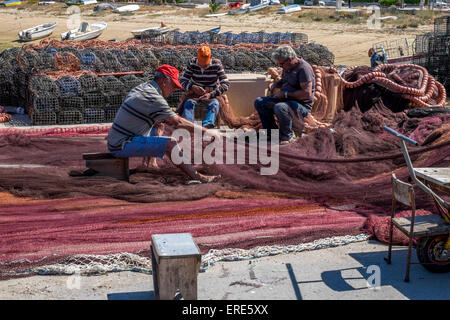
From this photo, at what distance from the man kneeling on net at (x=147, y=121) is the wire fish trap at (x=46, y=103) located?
4269 millimetres

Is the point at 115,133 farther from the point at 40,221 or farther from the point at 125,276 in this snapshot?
the point at 125,276

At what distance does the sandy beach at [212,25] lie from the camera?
28141mm

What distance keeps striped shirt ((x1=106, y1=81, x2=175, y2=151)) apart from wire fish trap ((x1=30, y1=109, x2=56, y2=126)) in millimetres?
4342

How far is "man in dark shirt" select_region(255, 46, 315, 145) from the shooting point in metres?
8.20

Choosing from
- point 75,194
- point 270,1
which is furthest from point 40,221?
point 270,1

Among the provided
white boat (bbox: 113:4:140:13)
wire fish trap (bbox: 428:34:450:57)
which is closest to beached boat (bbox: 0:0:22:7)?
white boat (bbox: 113:4:140:13)

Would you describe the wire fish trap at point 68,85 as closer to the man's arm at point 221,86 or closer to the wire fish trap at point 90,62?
the wire fish trap at point 90,62

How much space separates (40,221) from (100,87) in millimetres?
5411

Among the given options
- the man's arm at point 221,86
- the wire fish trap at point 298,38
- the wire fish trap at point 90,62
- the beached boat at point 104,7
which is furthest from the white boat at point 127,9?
the man's arm at point 221,86

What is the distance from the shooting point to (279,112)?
826 centimetres

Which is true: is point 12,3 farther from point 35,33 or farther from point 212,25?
point 35,33

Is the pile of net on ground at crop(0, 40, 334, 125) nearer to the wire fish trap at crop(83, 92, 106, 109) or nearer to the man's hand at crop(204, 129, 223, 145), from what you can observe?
the wire fish trap at crop(83, 92, 106, 109)

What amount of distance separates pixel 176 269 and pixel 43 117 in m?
7.31

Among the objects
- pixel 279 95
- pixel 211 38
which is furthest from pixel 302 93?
pixel 211 38
